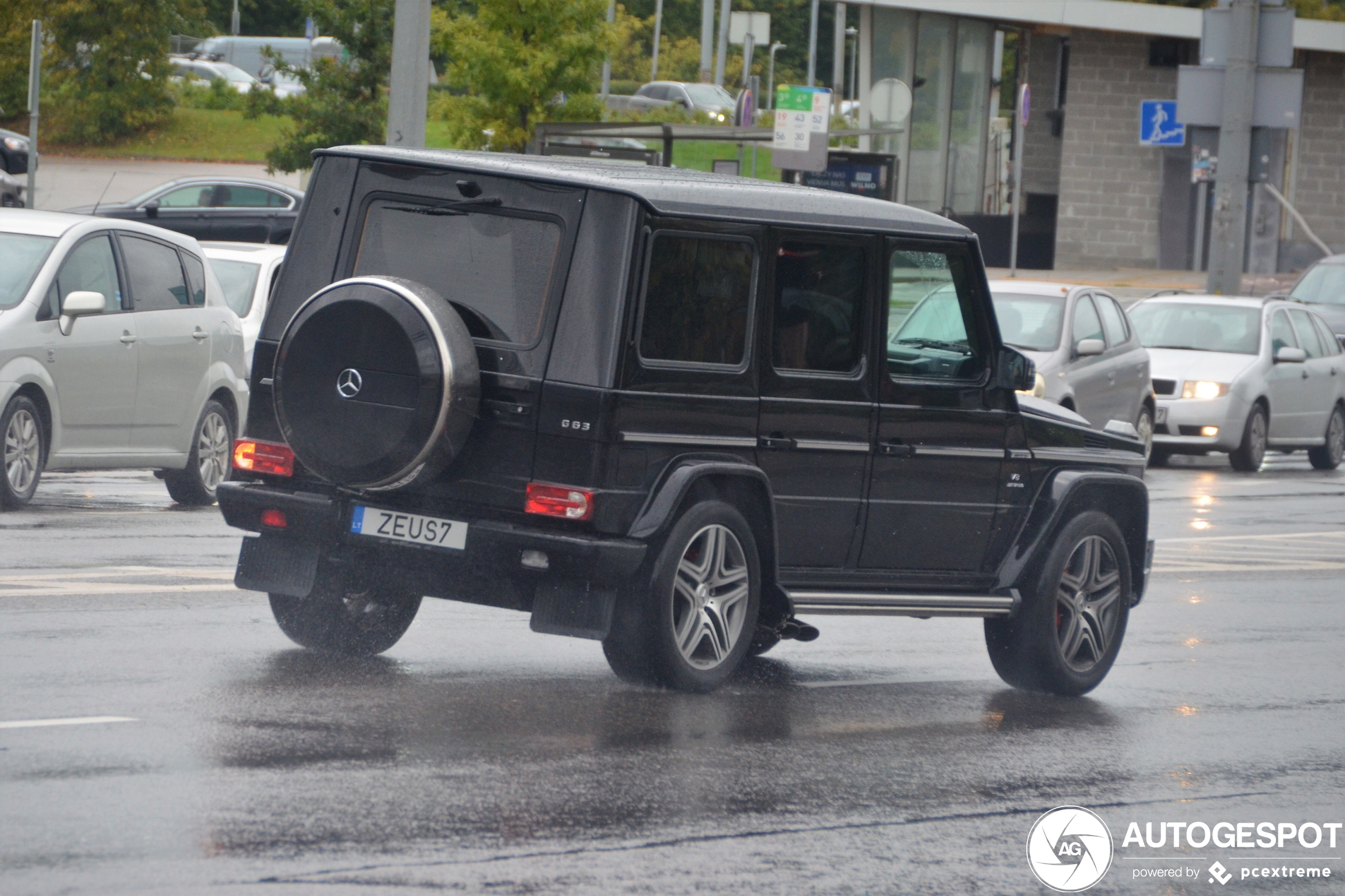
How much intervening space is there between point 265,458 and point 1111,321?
13178 millimetres

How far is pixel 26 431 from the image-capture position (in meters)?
12.5

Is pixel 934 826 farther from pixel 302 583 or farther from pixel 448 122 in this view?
pixel 448 122

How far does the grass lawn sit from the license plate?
1773 inches

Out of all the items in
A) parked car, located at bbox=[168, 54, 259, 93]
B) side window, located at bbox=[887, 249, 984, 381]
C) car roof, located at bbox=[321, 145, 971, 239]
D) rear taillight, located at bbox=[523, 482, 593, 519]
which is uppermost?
parked car, located at bbox=[168, 54, 259, 93]

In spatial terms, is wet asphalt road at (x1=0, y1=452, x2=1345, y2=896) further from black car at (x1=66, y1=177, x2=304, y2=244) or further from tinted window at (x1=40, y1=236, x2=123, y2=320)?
black car at (x1=66, y1=177, x2=304, y2=244)

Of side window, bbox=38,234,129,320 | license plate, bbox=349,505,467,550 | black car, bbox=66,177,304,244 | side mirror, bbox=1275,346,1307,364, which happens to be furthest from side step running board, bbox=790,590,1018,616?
black car, bbox=66,177,304,244

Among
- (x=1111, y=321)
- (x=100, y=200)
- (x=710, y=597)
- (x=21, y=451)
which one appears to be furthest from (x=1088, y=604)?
(x=100, y=200)

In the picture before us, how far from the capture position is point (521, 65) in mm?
34594

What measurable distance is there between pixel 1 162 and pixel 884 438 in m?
39.2

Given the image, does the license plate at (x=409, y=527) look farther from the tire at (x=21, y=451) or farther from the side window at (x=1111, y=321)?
the side window at (x=1111, y=321)

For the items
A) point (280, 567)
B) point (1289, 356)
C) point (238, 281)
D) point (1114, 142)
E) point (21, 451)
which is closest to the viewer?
point (280, 567)

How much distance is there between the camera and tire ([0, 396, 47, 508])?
40.2 feet

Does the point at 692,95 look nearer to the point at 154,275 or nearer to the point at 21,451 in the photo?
the point at 154,275

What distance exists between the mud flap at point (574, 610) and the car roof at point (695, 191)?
136 cm
